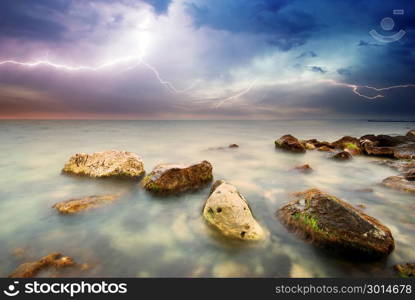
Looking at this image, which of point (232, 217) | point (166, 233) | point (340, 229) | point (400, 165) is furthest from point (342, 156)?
point (166, 233)

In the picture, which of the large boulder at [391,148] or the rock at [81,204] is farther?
the large boulder at [391,148]

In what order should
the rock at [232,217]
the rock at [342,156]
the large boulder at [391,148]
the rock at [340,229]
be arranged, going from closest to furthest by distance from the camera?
the rock at [340,229] < the rock at [232,217] < the rock at [342,156] < the large boulder at [391,148]

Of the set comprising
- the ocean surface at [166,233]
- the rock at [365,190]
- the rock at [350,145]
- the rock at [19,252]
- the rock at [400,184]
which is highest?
the rock at [350,145]

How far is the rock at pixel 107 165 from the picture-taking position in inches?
340

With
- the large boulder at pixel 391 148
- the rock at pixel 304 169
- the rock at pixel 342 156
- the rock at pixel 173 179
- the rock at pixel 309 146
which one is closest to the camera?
the rock at pixel 173 179

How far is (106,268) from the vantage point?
3.86 m

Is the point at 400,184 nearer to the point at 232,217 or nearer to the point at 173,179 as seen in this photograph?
the point at 232,217

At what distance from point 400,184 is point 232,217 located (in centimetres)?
718

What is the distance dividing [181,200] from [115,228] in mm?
2053

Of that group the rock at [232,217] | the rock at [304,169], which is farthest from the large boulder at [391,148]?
the rock at [232,217]

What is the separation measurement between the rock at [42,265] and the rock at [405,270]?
541cm

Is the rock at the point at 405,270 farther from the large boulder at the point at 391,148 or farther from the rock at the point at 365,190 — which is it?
the large boulder at the point at 391,148

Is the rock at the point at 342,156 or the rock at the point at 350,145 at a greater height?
the rock at the point at 350,145

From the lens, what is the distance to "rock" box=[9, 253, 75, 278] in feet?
11.6
